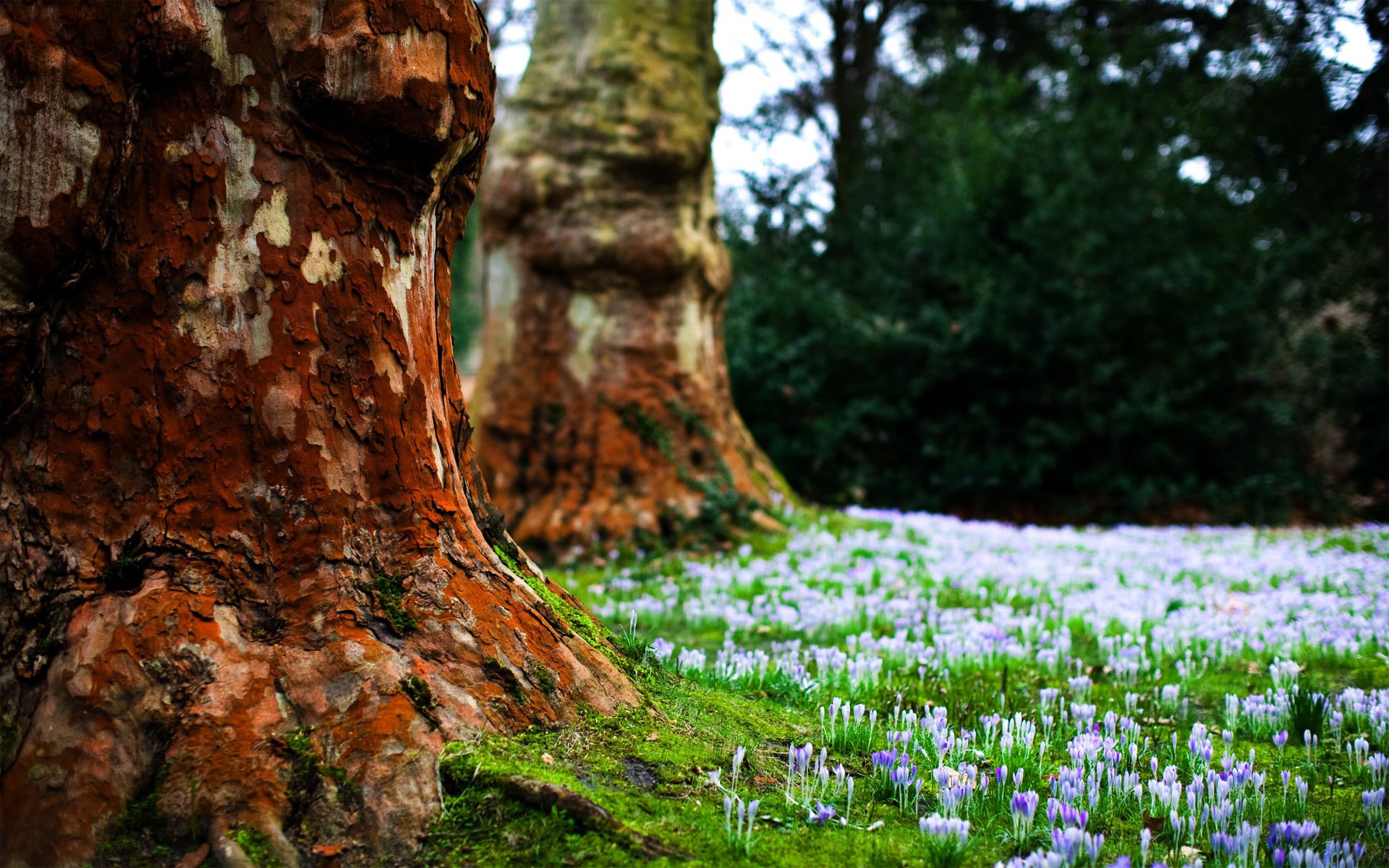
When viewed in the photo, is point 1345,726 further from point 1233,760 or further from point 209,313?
point 209,313

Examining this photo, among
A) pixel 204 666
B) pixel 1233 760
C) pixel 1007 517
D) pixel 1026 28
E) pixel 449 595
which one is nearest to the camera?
pixel 204 666

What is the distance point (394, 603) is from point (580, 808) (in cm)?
80

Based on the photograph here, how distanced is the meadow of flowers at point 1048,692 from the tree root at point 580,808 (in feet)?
0.62

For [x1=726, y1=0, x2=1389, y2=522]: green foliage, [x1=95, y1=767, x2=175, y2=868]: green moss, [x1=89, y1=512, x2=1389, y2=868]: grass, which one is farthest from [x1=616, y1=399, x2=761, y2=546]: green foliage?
[x1=95, y1=767, x2=175, y2=868]: green moss

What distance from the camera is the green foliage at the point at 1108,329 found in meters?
12.7

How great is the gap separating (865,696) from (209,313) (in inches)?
109

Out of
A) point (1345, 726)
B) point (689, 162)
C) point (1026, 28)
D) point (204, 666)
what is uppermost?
point (1026, 28)

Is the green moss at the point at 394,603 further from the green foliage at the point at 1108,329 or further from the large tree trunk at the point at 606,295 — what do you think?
the green foliage at the point at 1108,329

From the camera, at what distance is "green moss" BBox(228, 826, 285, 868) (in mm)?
2002

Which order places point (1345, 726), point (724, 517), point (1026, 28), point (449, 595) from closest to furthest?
point (449, 595) → point (1345, 726) → point (724, 517) → point (1026, 28)

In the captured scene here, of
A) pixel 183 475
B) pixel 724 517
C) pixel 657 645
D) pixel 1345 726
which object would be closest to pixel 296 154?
pixel 183 475

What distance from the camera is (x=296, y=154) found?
253cm

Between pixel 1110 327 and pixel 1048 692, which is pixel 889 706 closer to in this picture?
pixel 1048 692

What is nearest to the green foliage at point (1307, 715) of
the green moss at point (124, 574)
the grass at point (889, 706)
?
the grass at point (889, 706)
